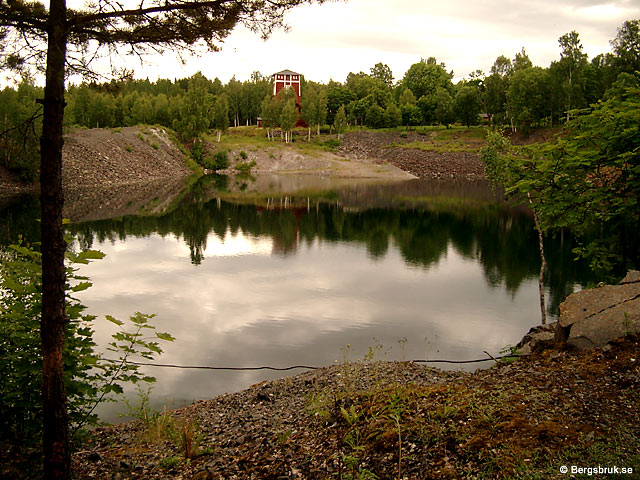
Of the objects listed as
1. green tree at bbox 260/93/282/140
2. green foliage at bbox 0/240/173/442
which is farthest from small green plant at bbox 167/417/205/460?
green tree at bbox 260/93/282/140

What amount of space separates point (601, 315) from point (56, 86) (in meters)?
10.1

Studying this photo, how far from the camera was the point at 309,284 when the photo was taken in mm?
24359

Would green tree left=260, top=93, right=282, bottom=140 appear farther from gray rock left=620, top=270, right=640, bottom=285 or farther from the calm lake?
gray rock left=620, top=270, right=640, bottom=285

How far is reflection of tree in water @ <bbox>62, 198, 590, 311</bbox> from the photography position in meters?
28.0

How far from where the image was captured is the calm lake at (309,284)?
15977mm

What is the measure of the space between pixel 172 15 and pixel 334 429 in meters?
6.69

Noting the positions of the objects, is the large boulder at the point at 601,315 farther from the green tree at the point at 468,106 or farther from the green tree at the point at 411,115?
the green tree at the point at 411,115

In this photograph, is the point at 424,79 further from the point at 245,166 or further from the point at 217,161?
the point at 217,161

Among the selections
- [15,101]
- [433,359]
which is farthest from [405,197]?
[433,359]

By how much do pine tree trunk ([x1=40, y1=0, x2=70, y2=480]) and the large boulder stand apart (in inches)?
353

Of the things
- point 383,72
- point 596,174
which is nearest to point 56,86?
point 596,174

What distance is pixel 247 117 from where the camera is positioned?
12888cm

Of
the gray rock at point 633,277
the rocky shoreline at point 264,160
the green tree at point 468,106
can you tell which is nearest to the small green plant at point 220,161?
the rocky shoreline at point 264,160

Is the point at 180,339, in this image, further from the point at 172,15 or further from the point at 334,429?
the point at 172,15
